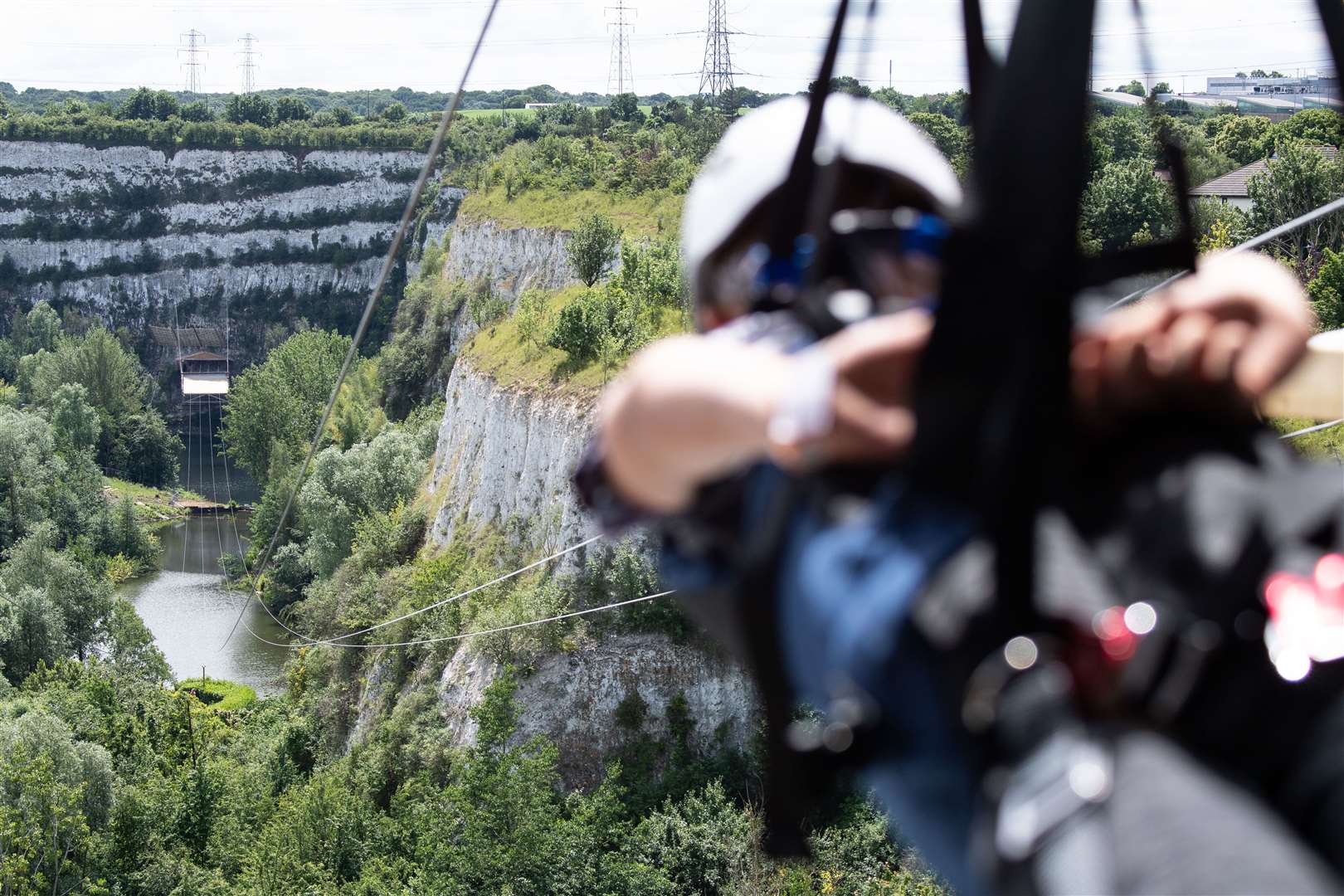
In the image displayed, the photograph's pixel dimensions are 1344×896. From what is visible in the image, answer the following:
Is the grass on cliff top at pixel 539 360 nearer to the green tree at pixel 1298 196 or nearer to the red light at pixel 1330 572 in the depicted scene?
the green tree at pixel 1298 196

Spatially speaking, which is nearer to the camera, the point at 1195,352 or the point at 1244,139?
the point at 1195,352

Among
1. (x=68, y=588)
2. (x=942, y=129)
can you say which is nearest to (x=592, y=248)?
(x=942, y=129)

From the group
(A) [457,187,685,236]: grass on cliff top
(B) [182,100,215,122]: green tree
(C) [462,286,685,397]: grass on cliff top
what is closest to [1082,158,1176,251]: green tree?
(C) [462,286,685,397]: grass on cliff top

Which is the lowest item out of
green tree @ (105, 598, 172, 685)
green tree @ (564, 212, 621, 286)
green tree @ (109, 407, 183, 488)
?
green tree @ (105, 598, 172, 685)

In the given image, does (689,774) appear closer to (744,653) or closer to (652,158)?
(744,653)

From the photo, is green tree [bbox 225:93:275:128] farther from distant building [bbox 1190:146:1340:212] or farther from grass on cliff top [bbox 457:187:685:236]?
distant building [bbox 1190:146:1340:212]

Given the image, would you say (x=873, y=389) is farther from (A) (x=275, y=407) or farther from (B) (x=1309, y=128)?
(A) (x=275, y=407)
